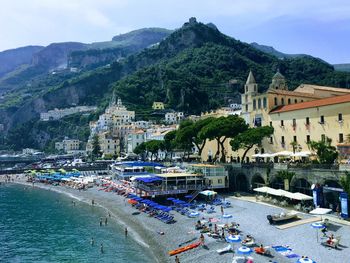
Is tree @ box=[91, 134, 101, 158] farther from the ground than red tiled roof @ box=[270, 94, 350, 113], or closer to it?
closer to it

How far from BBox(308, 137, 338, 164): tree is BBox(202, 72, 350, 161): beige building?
133cm

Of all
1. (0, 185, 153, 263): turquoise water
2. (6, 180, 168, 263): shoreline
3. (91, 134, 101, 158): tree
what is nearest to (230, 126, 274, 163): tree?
(6, 180, 168, 263): shoreline

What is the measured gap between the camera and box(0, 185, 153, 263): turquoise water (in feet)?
112

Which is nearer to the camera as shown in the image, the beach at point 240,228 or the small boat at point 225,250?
the beach at point 240,228

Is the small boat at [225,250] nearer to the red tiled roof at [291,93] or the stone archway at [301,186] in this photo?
the stone archway at [301,186]

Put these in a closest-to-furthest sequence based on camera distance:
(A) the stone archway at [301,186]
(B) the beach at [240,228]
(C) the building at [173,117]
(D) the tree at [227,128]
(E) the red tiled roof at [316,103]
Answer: (B) the beach at [240,228], (A) the stone archway at [301,186], (E) the red tiled roof at [316,103], (D) the tree at [227,128], (C) the building at [173,117]

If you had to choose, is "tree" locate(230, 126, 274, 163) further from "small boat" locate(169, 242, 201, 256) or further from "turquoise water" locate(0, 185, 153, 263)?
"small boat" locate(169, 242, 201, 256)

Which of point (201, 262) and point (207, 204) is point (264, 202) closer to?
point (207, 204)

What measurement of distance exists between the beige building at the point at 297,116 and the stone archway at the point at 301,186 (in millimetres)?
6437

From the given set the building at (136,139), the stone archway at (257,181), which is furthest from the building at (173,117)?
the stone archway at (257,181)

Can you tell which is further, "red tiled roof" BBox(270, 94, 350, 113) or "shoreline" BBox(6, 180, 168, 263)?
"red tiled roof" BBox(270, 94, 350, 113)

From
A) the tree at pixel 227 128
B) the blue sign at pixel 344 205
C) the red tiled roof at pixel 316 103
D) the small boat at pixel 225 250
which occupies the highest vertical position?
the red tiled roof at pixel 316 103

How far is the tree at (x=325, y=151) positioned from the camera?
43.1 meters

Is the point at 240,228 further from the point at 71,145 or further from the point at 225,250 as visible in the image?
the point at 71,145
